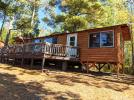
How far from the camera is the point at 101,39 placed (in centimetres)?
2084

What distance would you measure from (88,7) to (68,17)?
3.37m

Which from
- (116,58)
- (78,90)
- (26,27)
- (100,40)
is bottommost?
(78,90)

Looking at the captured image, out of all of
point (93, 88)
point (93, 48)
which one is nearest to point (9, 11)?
point (93, 48)

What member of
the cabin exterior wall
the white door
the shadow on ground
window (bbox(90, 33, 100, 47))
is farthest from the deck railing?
the shadow on ground

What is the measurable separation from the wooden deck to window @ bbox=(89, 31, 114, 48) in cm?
171

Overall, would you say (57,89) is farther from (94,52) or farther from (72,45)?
(72,45)

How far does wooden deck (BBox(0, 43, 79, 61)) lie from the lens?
19409 mm

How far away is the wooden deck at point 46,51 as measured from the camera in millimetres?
19409

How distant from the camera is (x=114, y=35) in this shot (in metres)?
19.9

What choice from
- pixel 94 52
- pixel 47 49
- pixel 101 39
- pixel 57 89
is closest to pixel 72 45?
pixel 94 52

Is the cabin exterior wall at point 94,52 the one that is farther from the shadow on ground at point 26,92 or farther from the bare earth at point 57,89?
the shadow on ground at point 26,92

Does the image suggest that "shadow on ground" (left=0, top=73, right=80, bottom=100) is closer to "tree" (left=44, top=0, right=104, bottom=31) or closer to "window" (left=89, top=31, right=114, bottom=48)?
"window" (left=89, top=31, right=114, bottom=48)

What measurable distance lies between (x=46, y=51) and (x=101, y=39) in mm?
5210

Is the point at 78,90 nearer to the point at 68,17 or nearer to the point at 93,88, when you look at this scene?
the point at 93,88
